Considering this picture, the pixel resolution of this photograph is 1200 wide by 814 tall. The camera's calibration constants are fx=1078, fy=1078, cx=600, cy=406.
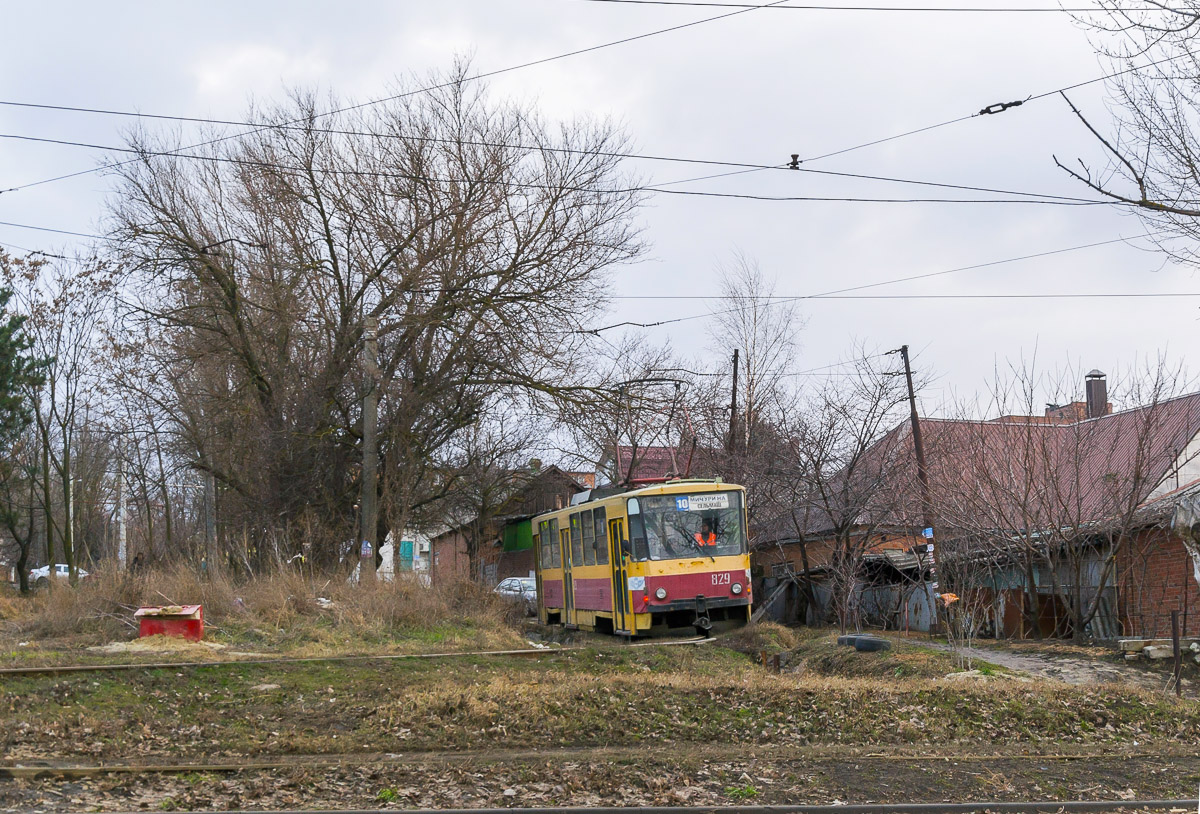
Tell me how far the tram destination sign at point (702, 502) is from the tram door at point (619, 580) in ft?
3.74

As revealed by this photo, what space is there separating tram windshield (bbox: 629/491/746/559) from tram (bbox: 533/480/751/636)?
0.02 metres

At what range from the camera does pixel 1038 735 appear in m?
10.4

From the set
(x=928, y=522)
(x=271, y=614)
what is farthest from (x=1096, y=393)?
(x=271, y=614)

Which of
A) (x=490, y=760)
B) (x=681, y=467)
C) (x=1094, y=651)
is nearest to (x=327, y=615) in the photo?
(x=490, y=760)

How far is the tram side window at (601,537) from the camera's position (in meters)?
20.7

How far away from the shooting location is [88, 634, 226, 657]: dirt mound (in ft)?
→ 48.1

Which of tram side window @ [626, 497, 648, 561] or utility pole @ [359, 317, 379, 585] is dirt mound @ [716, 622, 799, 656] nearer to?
tram side window @ [626, 497, 648, 561]

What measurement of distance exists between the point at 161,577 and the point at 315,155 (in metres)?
11.6

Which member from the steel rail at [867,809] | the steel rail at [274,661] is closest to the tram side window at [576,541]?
the steel rail at [274,661]

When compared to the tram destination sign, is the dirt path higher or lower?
lower

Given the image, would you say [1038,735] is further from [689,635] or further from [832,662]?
[689,635]

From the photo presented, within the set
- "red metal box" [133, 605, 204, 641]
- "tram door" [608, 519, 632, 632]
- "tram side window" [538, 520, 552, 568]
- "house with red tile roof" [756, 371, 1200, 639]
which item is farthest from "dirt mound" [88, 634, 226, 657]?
"house with red tile roof" [756, 371, 1200, 639]

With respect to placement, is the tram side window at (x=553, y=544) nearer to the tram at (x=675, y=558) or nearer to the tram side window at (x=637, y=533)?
the tram at (x=675, y=558)

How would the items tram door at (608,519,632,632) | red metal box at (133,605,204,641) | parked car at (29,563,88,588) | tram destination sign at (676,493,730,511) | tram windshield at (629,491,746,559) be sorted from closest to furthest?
red metal box at (133,605,204,641) → tram windshield at (629,491,746,559) → tram door at (608,519,632,632) → tram destination sign at (676,493,730,511) → parked car at (29,563,88,588)
